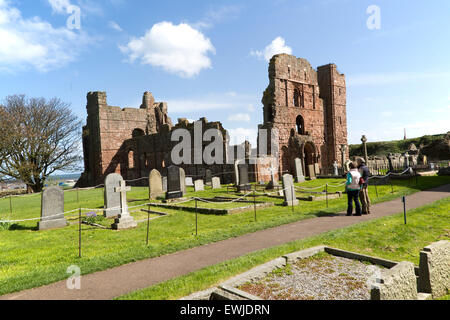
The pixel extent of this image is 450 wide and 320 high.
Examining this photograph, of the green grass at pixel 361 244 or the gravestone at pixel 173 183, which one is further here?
the gravestone at pixel 173 183

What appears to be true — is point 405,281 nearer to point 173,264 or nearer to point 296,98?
point 173,264

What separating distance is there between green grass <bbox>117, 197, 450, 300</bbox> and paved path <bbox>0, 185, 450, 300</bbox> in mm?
404

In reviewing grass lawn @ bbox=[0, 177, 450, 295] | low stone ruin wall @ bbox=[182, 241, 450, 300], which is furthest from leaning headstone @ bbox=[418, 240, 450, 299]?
grass lawn @ bbox=[0, 177, 450, 295]

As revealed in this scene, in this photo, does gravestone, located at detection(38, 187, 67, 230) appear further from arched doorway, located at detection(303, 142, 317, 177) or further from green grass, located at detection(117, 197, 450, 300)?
arched doorway, located at detection(303, 142, 317, 177)

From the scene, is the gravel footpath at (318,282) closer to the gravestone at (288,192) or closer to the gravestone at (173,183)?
the gravestone at (288,192)

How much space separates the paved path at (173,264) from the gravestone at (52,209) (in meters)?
5.57

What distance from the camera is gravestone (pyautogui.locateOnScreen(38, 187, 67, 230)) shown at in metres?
9.17

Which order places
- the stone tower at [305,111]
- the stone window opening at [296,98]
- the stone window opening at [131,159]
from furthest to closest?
the stone window opening at [131,159] → the stone window opening at [296,98] → the stone tower at [305,111]

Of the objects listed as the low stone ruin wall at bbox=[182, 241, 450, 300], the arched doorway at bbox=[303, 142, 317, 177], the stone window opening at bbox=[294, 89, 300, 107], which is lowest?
the low stone ruin wall at bbox=[182, 241, 450, 300]

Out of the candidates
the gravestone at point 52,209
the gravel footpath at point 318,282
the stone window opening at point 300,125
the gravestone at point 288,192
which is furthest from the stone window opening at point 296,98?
the gravel footpath at point 318,282

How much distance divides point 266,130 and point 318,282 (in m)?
21.7

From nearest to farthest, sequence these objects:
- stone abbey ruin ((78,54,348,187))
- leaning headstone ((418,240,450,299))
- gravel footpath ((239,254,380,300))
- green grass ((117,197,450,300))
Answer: leaning headstone ((418,240,450,299))
gravel footpath ((239,254,380,300))
green grass ((117,197,450,300))
stone abbey ruin ((78,54,348,187))

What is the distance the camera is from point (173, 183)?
13906 mm

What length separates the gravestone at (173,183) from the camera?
45.1 ft
